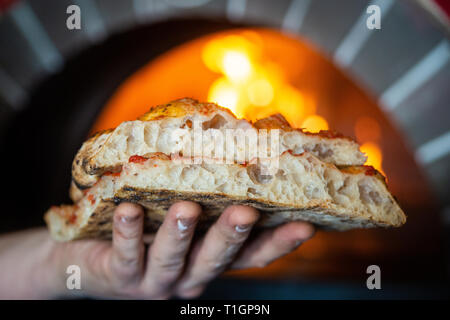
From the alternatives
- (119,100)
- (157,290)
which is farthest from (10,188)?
(157,290)

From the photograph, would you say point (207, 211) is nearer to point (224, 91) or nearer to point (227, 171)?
point (227, 171)

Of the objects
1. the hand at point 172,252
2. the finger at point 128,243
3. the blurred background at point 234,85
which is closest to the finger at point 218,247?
the hand at point 172,252

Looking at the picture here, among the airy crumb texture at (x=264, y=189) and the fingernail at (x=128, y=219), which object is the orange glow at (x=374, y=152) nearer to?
the airy crumb texture at (x=264, y=189)

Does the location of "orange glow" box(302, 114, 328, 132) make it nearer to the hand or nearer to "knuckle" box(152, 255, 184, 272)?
the hand

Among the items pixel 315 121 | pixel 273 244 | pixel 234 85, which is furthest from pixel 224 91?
pixel 273 244

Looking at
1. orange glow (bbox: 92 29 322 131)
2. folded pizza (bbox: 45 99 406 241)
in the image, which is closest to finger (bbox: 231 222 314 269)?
folded pizza (bbox: 45 99 406 241)

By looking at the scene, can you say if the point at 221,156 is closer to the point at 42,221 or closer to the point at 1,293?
the point at 1,293
